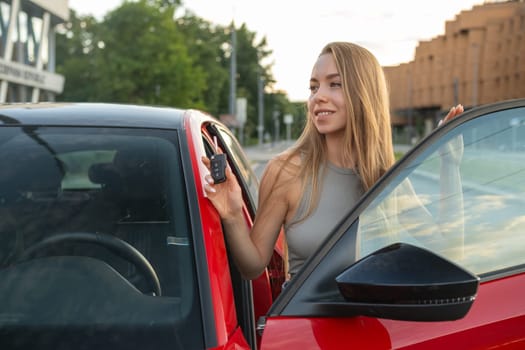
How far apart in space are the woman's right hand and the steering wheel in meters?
0.25

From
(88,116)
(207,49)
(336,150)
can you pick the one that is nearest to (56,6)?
(207,49)

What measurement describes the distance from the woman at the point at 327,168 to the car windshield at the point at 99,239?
0.20 m

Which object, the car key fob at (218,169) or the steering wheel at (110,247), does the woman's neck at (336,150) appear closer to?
the car key fob at (218,169)

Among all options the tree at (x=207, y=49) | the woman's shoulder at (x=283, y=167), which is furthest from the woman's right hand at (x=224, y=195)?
the tree at (x=207, y=49)

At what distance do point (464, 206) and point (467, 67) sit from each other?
92835 millimetres

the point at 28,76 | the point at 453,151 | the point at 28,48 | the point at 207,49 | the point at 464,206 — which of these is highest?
the point at 207,49

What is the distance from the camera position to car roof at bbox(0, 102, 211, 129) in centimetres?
232

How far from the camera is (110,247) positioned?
211cm

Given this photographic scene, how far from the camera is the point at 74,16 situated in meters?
77.2

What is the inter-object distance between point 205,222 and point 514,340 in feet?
2.72

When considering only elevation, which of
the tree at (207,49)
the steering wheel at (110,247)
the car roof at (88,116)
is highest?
the tree at (207,49)

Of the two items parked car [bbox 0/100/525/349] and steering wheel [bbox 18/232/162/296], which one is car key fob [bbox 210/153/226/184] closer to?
parked car [bbox 0/100/525/349]

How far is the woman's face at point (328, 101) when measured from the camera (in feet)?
7.55

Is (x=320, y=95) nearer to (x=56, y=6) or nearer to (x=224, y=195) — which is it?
(x=224, y=195)
